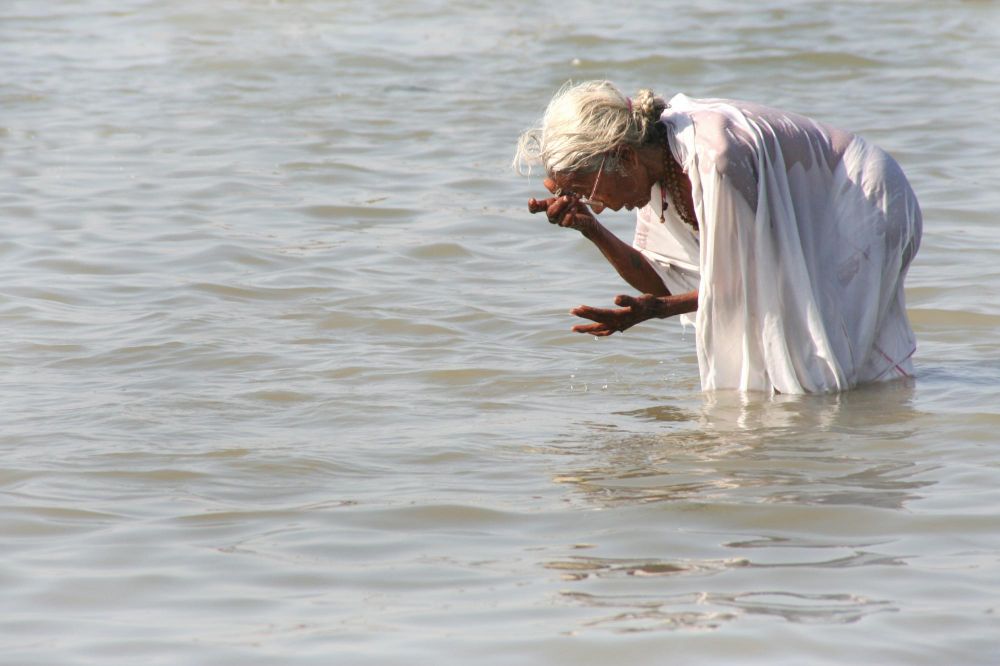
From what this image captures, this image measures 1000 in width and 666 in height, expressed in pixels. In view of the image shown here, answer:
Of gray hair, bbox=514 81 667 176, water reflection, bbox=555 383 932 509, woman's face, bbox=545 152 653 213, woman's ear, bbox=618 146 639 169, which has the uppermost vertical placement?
gray hair, bbox=514 81 667 176

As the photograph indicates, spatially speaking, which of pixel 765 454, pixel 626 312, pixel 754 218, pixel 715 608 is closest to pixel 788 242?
pixel 754 218

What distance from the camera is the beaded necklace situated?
4789 millimetres

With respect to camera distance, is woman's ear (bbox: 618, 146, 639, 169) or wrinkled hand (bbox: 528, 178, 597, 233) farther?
wrinkled hand (bbox: 528, 178, 597, 233)

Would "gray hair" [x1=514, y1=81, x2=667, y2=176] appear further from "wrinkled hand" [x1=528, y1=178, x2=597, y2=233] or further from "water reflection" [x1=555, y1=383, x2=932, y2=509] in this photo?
"water reflection" [x1=555, y1=383, x2=932, y2=509]

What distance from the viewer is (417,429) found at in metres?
5.00

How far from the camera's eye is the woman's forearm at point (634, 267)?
5.23 m

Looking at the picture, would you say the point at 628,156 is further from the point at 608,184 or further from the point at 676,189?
the point at 676,189

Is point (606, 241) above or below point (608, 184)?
below

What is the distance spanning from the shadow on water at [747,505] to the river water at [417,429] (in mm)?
13

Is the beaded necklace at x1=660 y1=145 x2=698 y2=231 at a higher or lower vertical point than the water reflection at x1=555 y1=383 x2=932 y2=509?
higher

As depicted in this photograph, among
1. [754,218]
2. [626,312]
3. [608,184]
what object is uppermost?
[608,184]

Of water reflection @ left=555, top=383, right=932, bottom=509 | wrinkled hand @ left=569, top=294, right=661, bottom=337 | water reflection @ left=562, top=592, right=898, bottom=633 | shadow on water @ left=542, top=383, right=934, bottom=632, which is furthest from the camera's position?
wrinkled hand @ left=569, top=294, right=661, bottom=337

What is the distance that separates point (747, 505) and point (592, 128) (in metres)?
1.23

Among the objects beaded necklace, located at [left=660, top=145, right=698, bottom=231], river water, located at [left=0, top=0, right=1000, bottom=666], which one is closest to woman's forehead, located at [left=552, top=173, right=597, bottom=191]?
beaded necklace, located at [left=660, top=145, right=698, bottom=231]
